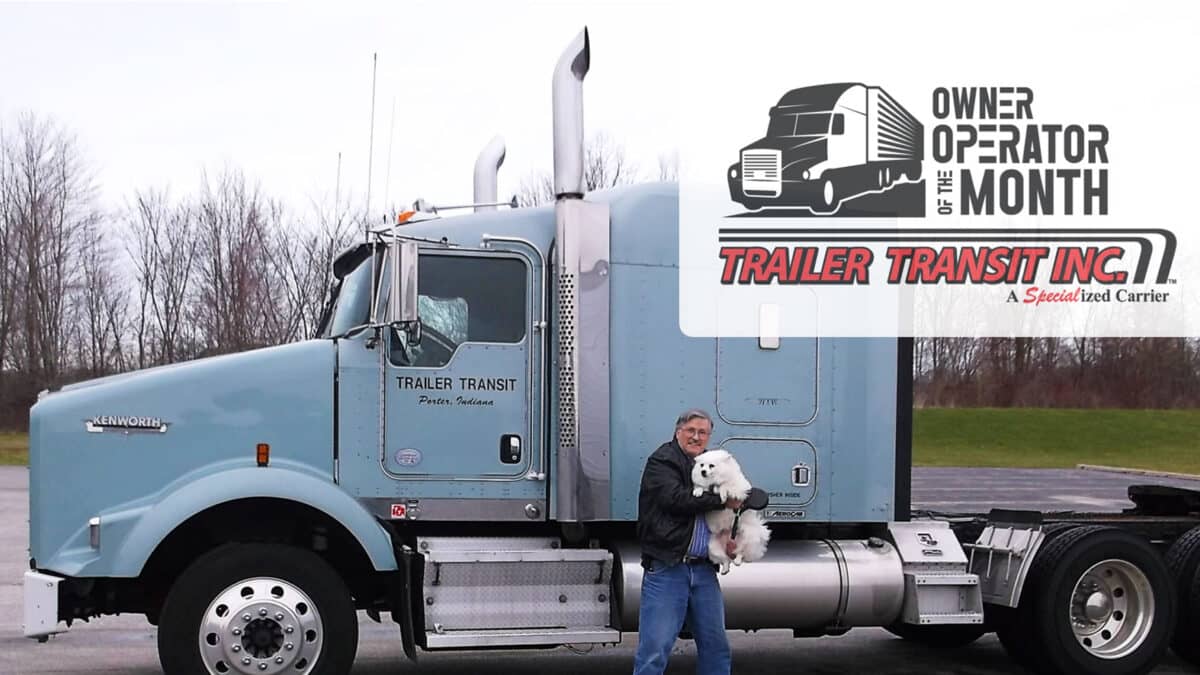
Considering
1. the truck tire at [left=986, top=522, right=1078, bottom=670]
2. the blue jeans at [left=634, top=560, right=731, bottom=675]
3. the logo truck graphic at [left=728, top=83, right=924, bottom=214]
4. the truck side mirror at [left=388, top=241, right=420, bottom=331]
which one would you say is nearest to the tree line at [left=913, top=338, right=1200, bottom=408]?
the logo truck graphic at [left=728, top=83, right=924, bottom=214]

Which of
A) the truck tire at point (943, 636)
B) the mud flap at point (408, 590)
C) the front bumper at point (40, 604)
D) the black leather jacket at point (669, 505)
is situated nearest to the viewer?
the black leather jacket at point (669, 505)

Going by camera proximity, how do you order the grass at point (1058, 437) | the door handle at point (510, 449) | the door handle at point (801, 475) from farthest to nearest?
1. the grass at point (1058, 437)
2. the door handle at point (801, 475)
3. the door handle at point (510, 449)

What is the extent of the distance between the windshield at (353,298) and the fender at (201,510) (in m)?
0.97

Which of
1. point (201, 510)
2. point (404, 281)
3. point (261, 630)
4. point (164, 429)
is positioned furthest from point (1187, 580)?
point (164, 429)

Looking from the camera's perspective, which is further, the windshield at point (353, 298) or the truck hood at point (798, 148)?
the truck hood at point (798, 148)

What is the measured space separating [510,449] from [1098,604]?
416cm

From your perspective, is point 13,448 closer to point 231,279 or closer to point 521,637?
point 231,279

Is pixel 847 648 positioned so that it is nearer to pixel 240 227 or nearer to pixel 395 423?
pixel 395 423

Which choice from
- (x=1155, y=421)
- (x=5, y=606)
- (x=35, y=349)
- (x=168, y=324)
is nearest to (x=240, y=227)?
(x=168, y=324)

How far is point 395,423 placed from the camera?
7.25 metres

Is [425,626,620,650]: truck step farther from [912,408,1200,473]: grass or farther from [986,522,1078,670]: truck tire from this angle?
[912,408,1200,473]: grass

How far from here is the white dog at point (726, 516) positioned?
6500mm

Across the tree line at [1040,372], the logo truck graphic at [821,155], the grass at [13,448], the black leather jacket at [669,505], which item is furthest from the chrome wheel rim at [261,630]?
the grass at [13,448]

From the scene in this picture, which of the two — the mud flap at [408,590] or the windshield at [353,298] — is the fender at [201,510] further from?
the windshield at [353,298]
